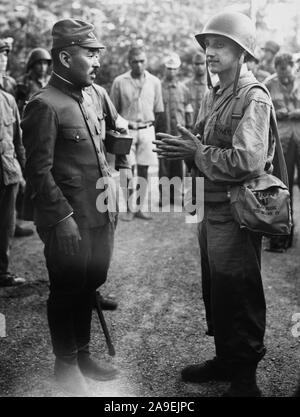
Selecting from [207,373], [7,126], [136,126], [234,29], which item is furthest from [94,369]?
[136,126]

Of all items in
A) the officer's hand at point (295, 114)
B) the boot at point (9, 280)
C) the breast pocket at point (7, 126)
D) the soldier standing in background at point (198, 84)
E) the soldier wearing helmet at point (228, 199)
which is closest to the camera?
the soldier wearing helmet at point (228, 199)

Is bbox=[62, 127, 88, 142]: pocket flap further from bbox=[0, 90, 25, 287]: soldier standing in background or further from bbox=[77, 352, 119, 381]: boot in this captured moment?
bbox=[0, 90, 25, 287]: soldier standing in background

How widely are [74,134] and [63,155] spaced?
0.15m

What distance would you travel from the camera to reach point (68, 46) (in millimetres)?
3254

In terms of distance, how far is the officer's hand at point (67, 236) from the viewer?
3203mm

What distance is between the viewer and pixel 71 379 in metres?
3.42

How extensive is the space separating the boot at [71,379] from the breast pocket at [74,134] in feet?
4.74

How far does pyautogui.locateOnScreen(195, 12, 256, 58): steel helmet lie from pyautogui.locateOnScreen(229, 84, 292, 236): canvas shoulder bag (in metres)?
0.29

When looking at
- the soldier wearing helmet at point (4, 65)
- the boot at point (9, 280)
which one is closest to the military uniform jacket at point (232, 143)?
the boot at point (9, 280)

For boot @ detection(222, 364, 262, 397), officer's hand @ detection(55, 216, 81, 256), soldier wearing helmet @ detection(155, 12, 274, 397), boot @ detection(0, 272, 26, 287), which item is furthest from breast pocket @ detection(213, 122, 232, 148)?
boot @ detection(0, 272, 26, 287)

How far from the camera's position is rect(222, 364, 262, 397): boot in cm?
327

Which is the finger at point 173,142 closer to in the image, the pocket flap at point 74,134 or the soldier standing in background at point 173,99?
the pocket flap at point 74,134
